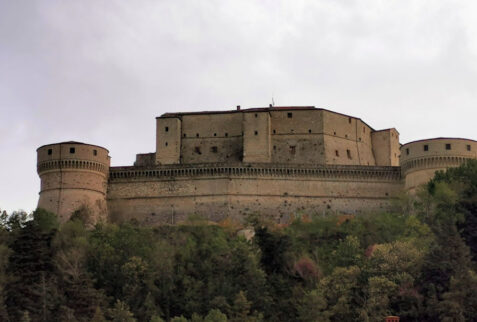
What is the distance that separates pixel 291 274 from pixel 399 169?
650 inches

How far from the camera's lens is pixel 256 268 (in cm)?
5703

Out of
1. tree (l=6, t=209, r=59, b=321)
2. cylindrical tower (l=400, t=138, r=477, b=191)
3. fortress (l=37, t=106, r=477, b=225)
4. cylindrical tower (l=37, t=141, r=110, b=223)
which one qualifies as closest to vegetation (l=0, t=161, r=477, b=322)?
tree (l=6, t=209, r=59, b=321)

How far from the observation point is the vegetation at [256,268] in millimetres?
52094

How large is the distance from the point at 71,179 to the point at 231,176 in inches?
408

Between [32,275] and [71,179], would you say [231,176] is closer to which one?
[71,179]

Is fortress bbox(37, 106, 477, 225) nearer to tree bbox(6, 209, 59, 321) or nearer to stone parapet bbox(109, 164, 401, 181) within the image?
stone parapet bbox(109, 164, 401, 181)

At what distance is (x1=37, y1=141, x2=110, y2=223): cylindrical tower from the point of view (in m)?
69.8

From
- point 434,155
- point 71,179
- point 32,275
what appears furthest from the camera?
point 71,179

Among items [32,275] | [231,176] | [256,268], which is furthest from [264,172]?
[32,275]

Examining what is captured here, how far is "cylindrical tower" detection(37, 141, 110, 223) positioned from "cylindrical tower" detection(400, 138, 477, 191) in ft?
66.6

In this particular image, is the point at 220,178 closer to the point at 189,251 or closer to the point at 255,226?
the point at 255,226

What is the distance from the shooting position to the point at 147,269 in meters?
57.5

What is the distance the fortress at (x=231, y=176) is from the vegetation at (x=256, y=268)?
3.48 m

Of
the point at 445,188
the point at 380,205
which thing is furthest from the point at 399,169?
the point at 445,188
